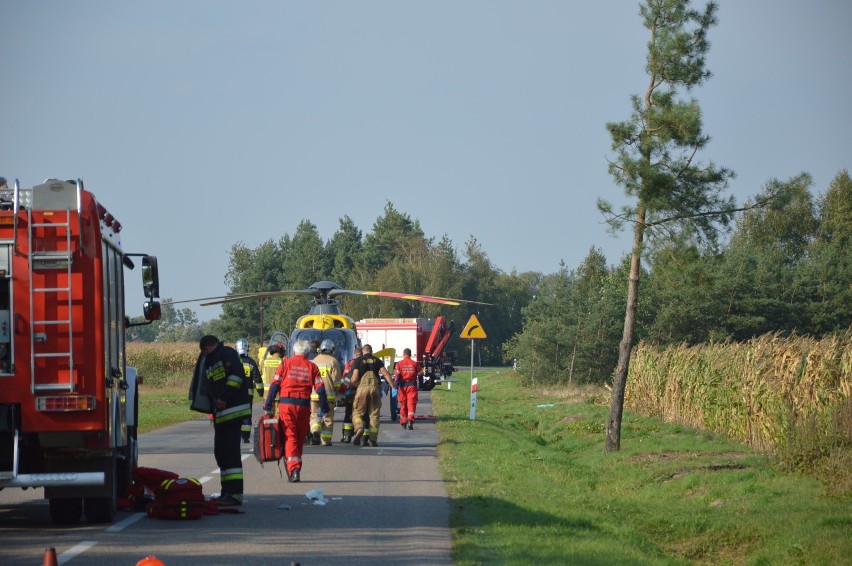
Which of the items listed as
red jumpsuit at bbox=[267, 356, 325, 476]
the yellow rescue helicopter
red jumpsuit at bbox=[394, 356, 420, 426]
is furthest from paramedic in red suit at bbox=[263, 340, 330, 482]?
the yellow rescue helicopter

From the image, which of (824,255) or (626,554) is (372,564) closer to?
(626,554)

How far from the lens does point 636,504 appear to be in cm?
1614

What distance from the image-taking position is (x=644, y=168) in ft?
67.4

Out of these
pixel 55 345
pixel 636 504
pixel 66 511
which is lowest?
pixel 636 504

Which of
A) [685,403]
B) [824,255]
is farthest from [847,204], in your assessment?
[685,403]

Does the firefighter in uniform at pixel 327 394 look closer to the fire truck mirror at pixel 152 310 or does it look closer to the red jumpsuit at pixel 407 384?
the red jumpsuit at pixel 407 384

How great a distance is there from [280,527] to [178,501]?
115 centimetres

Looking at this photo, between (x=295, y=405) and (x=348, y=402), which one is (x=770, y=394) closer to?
(x=348, y=402)

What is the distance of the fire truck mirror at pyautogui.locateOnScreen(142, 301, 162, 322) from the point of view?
13.0m

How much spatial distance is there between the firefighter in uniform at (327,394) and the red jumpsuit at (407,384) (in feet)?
11.4

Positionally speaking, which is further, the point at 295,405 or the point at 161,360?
the point at 161,360

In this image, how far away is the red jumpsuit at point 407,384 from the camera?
26020 mm

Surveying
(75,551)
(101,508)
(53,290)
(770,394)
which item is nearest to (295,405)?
(101,508)

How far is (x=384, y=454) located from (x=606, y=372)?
33.6 metres
